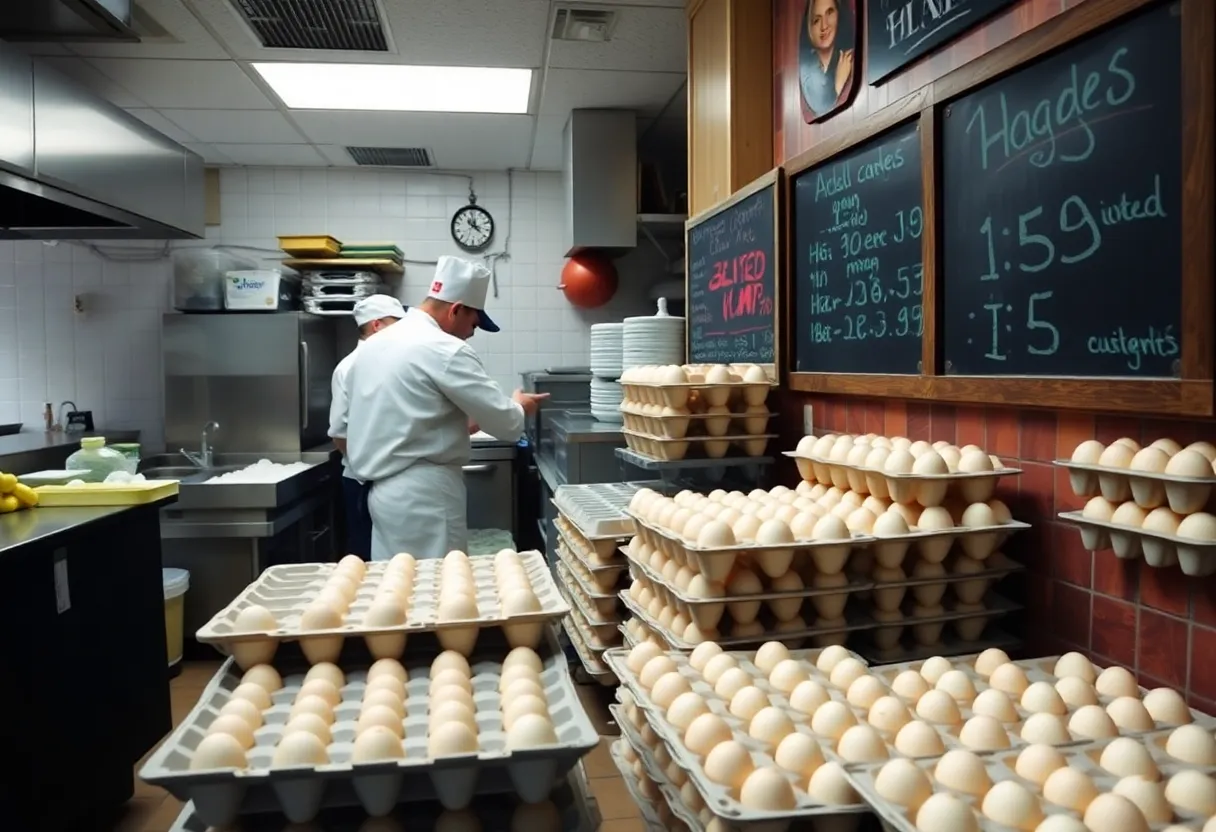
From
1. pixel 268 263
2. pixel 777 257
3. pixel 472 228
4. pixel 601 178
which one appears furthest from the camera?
pixel 472 228

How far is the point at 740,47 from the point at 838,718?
252 centimetres

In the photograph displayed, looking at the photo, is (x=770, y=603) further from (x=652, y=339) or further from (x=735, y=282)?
Answer: (x=652, y=339)

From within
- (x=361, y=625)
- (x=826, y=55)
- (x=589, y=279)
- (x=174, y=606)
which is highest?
(x=826, y=55)

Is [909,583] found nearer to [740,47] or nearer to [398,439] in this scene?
[740,47]

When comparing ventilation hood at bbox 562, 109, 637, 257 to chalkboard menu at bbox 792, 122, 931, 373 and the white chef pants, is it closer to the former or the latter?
the white chef pants

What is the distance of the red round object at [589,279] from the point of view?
584 cm

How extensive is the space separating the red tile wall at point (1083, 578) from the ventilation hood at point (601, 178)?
11.2ft

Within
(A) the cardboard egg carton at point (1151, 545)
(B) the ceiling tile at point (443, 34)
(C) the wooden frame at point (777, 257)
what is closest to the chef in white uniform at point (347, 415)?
(B) the ceiling tile at point (443, 34)

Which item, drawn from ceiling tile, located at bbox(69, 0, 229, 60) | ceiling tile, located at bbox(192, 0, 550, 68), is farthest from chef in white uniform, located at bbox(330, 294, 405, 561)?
ceiling tile, located at bbox(69, 0, 229, 60)

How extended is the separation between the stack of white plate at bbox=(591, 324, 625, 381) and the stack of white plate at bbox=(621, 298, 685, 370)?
288 millimetres

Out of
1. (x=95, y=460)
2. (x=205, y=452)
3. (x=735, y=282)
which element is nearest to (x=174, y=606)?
(x=95, y=460)

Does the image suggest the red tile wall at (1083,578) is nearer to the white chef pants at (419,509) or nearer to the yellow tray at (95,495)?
the white chef pants at (419,509)

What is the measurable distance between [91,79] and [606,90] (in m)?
2.64

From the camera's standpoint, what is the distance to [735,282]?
3.08 meters
